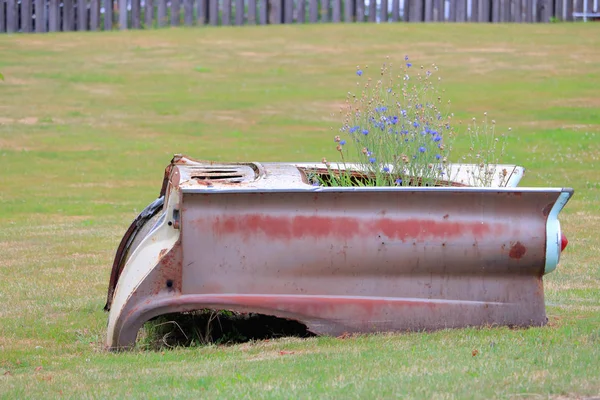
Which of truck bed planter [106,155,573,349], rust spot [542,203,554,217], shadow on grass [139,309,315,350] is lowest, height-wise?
shadow on grass [139,309,315,350]

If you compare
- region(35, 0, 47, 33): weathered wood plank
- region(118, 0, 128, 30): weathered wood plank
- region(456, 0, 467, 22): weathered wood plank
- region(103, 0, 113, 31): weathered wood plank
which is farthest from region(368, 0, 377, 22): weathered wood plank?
region(35, 0, 47, 33): weathered wood plank

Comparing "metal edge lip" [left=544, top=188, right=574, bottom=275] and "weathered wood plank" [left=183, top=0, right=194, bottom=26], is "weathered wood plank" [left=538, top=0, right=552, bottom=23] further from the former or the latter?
"metal edge lip" [left=544, top=188, right=574, bottom=275]

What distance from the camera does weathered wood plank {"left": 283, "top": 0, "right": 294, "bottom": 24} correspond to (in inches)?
1001

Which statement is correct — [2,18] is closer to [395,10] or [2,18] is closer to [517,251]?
[395,10]

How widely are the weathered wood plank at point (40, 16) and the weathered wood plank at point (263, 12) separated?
17.7 ft

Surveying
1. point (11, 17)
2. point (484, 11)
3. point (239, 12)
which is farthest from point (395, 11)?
point (11, 17)

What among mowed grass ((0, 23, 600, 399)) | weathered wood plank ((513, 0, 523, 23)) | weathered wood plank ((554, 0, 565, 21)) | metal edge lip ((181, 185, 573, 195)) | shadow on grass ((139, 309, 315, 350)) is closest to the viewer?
mowed grass ((0, 23, 600, 399))

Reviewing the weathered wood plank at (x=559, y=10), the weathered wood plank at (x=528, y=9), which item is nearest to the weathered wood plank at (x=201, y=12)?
the weathered wood plank at (x=528, y=9)

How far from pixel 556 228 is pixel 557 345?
0.87 meters

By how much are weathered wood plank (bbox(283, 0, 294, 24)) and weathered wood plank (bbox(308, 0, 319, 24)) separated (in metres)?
0.44

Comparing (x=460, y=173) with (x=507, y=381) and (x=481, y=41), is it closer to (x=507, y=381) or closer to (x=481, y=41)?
(x=507, y=381)

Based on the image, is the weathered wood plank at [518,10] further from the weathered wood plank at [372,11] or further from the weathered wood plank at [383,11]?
the weathered wood plank at [372,11]

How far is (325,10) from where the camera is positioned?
25422mm

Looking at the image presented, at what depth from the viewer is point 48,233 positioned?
11.7 meters
